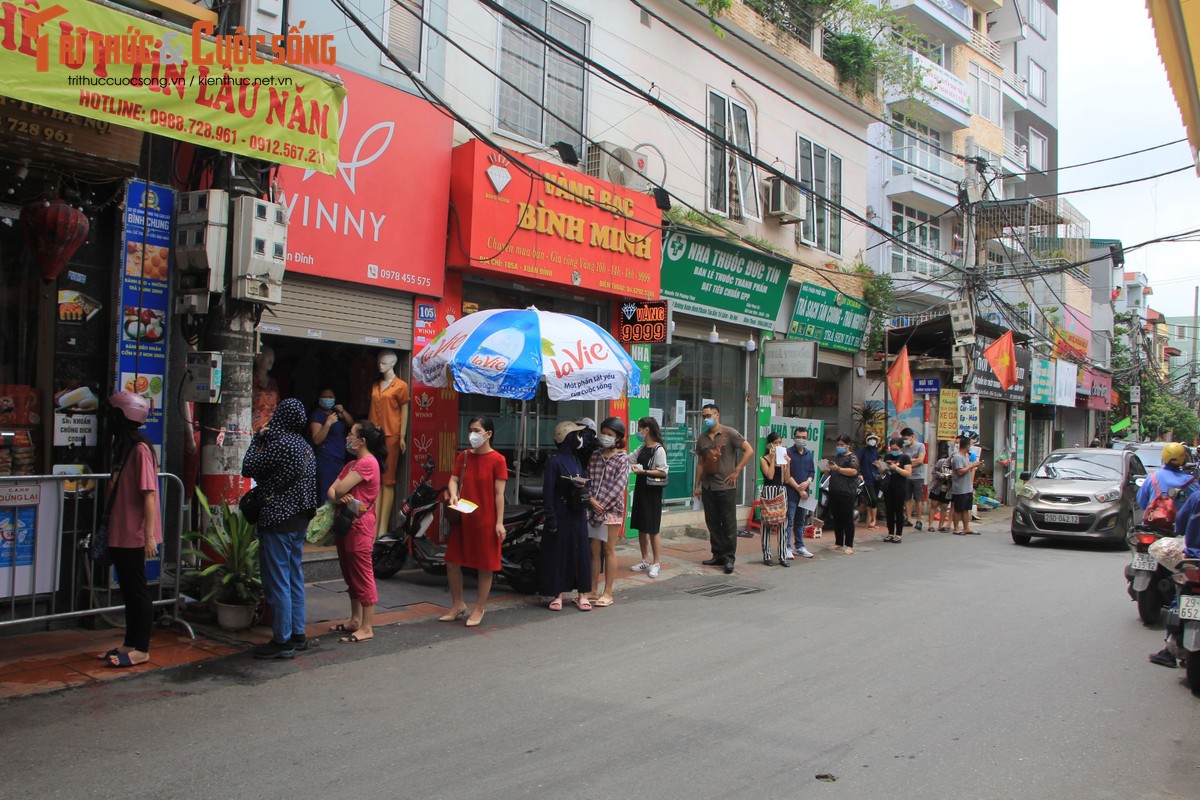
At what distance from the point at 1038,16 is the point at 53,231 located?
41058 millimetres

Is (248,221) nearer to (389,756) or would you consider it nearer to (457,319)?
(457,319)

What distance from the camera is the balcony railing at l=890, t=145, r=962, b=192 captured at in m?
27.2

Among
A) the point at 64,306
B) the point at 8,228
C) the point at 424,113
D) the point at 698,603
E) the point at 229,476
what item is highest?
the point at 424,113

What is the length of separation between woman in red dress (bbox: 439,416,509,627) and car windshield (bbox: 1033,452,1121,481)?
11.9 m

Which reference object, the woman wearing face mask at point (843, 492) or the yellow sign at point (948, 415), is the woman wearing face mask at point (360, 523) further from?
the yellow sign at point (948, 415)

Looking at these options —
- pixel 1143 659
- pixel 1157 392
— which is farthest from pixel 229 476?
pixel 1157 392

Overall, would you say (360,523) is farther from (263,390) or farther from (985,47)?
(985,47)

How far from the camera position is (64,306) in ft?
24.0

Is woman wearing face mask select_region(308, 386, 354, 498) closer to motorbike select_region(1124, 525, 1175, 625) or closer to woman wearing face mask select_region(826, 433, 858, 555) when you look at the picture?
woman wearing face mask select_region(826, 433, 858, 555)

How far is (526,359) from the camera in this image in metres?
8.73

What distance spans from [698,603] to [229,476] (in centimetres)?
465

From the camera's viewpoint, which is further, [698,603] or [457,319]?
[457,319]

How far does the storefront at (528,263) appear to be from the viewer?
10367 mm

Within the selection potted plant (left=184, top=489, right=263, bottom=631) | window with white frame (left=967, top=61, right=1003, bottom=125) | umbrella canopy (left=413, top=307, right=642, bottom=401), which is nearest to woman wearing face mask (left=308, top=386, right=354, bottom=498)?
umbrella canopy (left=413, top=307, right=642, bottom=401)
